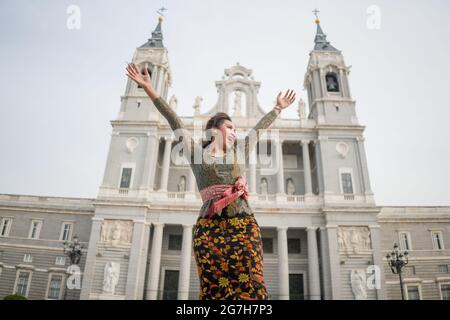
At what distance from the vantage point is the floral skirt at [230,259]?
2.25m

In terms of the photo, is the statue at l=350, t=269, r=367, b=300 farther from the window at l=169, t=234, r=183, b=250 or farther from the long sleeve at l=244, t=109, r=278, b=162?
the long sleeve at l=244, t=109, r=278, b=162

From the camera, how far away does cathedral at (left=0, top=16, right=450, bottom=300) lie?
68.8 feet

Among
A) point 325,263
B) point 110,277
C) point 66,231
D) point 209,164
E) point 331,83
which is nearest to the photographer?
point 209,164

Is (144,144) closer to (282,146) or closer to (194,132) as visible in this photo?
(194,132)

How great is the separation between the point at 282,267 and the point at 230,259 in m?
20.2

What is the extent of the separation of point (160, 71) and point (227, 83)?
20.0 ft

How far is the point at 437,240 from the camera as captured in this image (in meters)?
25.6

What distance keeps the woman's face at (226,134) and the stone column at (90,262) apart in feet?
70.5

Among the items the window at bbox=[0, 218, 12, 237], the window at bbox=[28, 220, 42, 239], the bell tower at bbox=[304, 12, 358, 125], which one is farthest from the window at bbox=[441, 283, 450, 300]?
the window at bbox=[0, 218, 12, 237]

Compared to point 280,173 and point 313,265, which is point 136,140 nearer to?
point 280,173

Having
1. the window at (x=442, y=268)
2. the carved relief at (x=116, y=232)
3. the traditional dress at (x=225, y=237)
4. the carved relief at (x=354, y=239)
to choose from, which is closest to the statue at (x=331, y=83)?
the carved relief at (x=354, y=239)

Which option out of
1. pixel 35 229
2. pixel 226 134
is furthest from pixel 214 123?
pixel 35 229

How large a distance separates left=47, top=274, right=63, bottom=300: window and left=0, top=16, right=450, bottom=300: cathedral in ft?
0.25

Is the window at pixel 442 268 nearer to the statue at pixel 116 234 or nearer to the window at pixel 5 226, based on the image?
the statue at pixel 116 234
